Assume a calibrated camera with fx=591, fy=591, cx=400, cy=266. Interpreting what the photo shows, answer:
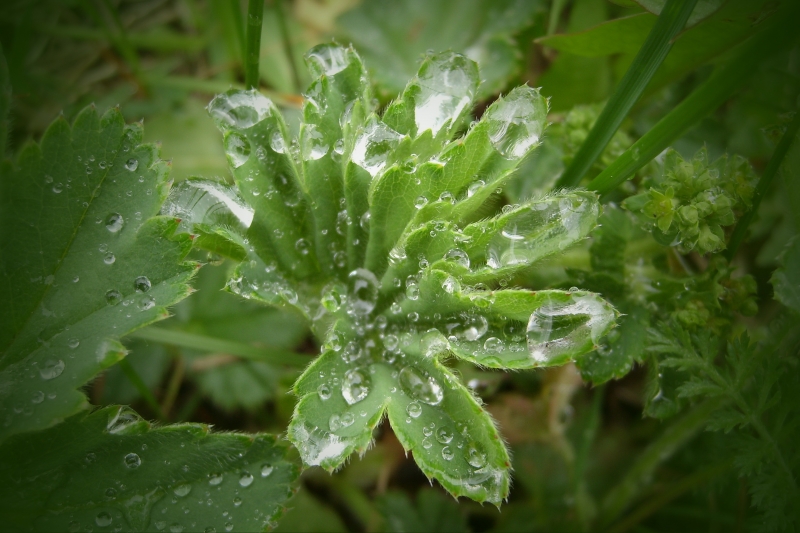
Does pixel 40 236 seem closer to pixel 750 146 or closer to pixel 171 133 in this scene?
pixel 171 133

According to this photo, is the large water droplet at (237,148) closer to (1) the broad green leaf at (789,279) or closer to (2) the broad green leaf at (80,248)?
(2) the broad green leaf at (80,248)

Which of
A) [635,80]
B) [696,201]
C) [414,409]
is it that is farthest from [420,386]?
[635,80]

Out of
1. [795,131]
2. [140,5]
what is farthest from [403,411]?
[140,5]

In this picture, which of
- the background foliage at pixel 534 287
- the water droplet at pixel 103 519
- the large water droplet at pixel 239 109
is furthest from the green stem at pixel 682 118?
the water droplet at pixel 103 519

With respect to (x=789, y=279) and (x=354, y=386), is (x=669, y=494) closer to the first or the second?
(x=789, y=279)

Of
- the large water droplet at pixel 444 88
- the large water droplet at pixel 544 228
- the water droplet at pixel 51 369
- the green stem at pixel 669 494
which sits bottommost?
the green stem at pixel 669 494

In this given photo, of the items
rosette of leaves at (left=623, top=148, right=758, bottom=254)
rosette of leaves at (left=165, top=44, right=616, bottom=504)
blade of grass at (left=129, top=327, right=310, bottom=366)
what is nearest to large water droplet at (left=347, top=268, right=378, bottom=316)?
rosette of leaves at (left=165, top=44, right=616, bottom=504)
